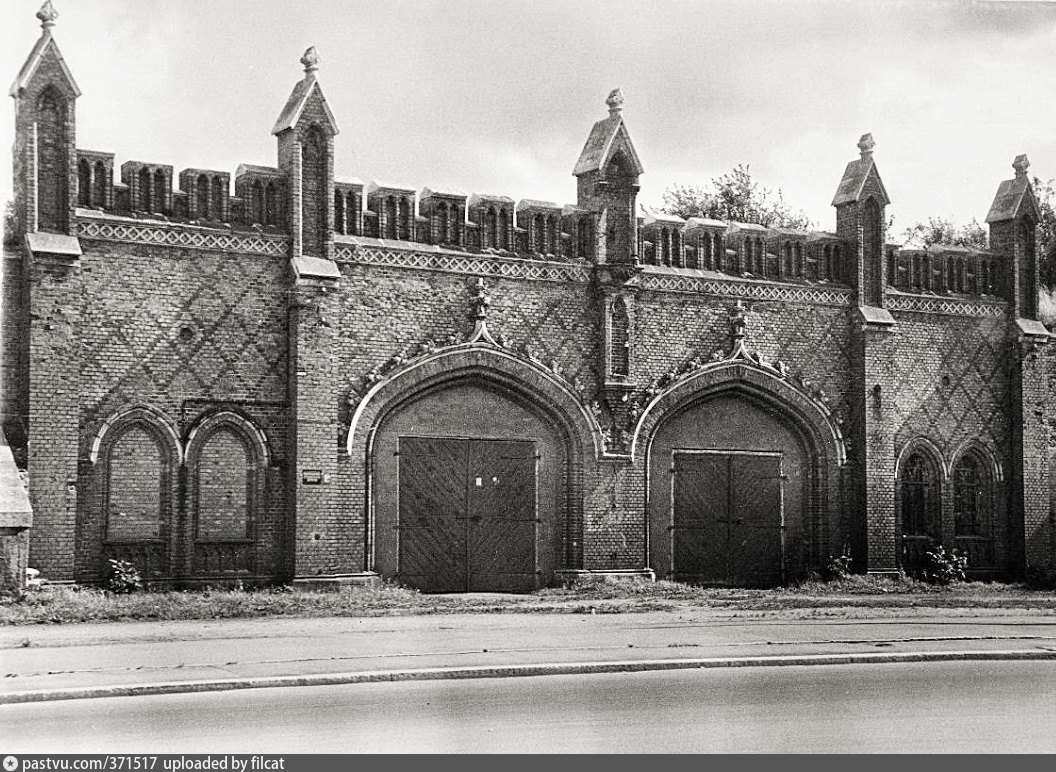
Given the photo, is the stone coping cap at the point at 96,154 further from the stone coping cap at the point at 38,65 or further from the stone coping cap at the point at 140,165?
the stone coping cap at the point at 38,65

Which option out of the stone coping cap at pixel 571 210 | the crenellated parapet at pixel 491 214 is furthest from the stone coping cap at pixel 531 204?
the stone coping cap at pixel 571 210

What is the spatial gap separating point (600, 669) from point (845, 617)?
6672 millimetres

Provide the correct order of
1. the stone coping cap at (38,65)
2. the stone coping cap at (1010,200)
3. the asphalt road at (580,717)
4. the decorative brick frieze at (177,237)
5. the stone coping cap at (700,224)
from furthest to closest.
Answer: the stone coping cap at (1010,200)
the stone coping cap at (700,224)
the decorative brick frieze at (177,237)
the stone coping cap at (38,65)
the asphalt road at (580,717)

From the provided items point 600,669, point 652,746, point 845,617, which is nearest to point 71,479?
point 600,669

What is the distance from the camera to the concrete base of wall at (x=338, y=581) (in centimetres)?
2228

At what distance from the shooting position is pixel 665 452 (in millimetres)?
25906

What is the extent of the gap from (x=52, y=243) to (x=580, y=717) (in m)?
12.3

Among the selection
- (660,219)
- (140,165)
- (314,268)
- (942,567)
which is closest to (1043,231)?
(942,567)

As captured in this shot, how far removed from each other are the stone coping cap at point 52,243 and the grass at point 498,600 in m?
4.46

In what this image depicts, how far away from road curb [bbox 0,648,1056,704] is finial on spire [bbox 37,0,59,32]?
36.6 ft

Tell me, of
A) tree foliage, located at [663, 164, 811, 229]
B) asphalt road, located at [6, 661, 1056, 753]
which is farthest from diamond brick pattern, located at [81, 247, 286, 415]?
tree foliage, located at [663, 164, 811, 229]

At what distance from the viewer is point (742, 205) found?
46.1 meters

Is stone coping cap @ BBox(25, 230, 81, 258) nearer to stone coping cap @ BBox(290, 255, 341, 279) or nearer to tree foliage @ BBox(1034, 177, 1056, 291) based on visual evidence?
stone coping cap @ BBox(290, 255, 341, 279)

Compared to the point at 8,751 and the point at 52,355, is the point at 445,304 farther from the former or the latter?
the point at 8,751
